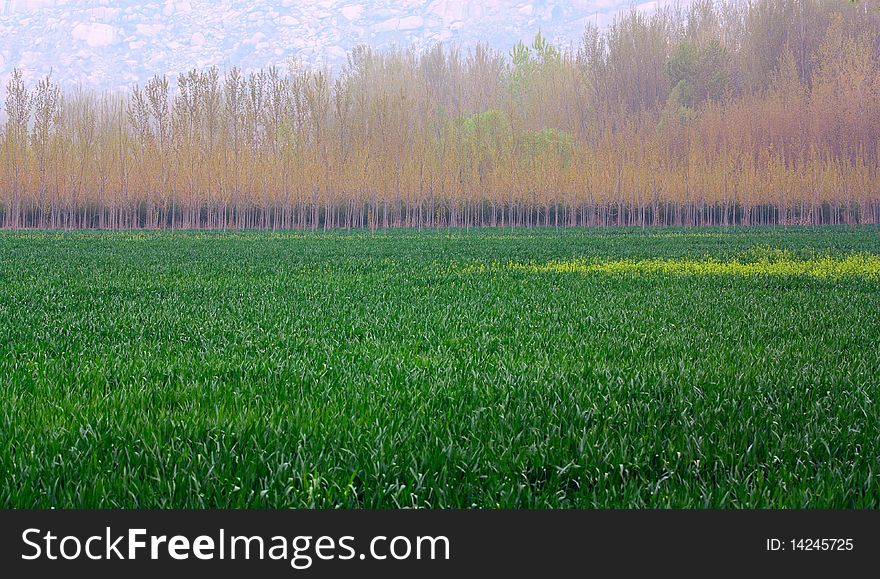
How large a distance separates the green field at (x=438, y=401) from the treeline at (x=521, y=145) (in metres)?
45.7

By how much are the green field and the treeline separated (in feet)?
150

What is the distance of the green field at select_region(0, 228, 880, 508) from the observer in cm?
307

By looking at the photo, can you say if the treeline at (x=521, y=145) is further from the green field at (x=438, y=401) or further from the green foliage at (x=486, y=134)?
the green field at (x=438, y=401)

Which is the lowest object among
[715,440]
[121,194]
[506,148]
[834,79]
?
[715,440]

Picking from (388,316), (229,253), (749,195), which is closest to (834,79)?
(749,195)

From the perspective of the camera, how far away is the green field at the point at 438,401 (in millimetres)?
3068

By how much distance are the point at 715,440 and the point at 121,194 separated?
56172mm

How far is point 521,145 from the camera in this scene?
65.9 m

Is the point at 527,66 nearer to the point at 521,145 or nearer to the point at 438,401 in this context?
the point at 521,145

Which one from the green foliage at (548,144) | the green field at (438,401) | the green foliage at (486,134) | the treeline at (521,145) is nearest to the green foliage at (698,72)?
the treeline at (521,145)

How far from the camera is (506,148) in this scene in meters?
62.2

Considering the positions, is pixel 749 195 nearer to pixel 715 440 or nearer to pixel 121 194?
pixel 121 194

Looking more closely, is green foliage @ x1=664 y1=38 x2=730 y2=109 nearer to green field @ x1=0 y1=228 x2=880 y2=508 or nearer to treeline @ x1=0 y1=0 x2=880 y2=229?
treeline @ x1=0 y1=0 x2=880 y2=229

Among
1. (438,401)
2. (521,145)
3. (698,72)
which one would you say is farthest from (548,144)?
(438,401)
